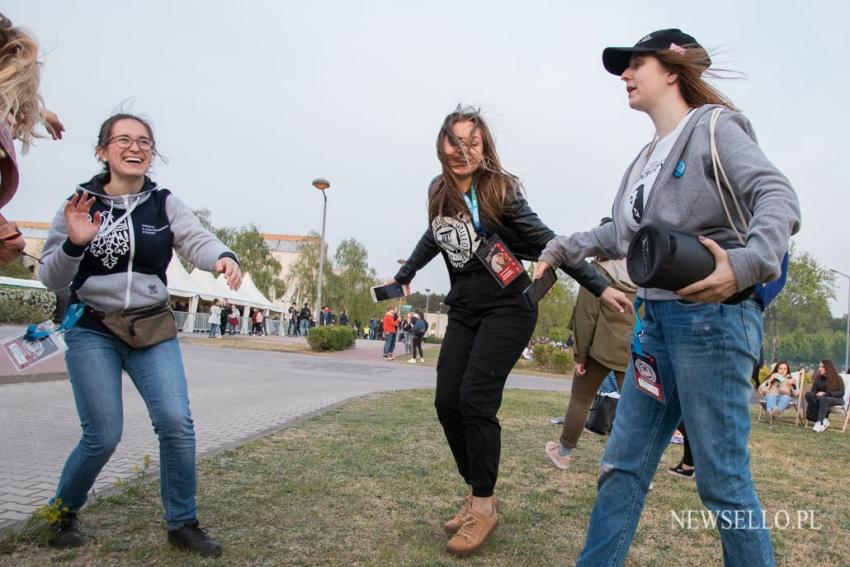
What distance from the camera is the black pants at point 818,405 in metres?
10.4

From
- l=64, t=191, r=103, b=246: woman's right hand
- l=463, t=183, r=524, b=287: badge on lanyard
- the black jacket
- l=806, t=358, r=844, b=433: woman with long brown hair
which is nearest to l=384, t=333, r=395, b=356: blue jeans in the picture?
l=806, t=358, r=844, b=433: woman with long brown hair

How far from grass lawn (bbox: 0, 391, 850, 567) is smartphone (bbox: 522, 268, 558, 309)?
47.5 inches

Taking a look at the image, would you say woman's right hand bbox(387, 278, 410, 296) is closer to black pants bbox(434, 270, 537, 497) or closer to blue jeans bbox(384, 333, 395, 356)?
black pants bbox(434, 270, 537, 497)

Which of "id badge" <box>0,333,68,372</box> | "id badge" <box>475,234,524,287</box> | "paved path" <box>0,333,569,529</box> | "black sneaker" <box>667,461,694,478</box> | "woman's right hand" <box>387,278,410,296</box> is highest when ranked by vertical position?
"id badge" <box>475,234,524,287</box>

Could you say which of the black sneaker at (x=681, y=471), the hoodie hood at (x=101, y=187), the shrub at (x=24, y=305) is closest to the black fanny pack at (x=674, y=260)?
the hoodie hood at (x=101, y=187)

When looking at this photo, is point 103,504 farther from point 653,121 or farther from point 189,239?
point 653,121

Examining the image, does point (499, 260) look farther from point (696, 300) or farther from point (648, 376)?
point (696, 300)

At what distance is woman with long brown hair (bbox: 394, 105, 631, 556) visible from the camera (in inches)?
119

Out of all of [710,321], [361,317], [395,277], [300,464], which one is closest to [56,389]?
[300,464]

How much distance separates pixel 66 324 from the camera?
2758 millimetres

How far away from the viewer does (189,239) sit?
3.00 metres

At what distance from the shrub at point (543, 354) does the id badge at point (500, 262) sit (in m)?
21.2

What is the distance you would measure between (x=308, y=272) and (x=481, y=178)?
52060mm

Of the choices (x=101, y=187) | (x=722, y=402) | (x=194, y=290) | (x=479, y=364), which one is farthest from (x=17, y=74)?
(x=194, y=290)
